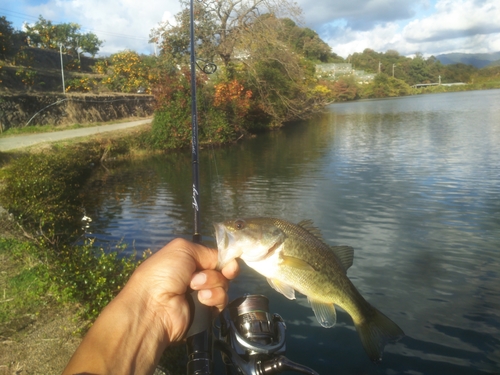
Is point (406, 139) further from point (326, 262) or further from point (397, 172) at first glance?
point (326, 262)

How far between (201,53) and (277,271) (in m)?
28.5

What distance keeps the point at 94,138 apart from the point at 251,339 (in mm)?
18411

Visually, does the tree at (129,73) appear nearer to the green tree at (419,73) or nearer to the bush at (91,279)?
the bush at (91,279)

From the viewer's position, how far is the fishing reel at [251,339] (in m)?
2.00

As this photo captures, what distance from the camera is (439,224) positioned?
945 cm

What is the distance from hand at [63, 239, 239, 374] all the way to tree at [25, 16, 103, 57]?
120 ft

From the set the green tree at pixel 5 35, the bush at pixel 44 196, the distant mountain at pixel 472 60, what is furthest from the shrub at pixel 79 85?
the distant mountain at pixel 472 60

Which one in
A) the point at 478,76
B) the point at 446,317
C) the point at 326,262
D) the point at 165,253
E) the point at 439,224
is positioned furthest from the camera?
the point at 478,76

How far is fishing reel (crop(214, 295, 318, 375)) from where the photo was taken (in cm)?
200

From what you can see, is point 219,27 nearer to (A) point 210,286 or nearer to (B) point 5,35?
(B) point 5,35

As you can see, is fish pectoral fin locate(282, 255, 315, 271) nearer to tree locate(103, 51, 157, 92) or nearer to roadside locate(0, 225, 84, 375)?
roadside locate(0, 225, 84, 375)

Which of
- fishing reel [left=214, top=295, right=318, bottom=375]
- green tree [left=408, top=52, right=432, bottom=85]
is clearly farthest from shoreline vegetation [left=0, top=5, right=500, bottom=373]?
green tree [left=408, top=52, right=432, bottom=85]

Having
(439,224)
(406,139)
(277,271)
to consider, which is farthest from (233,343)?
(406,139)

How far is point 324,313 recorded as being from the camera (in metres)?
2.24
